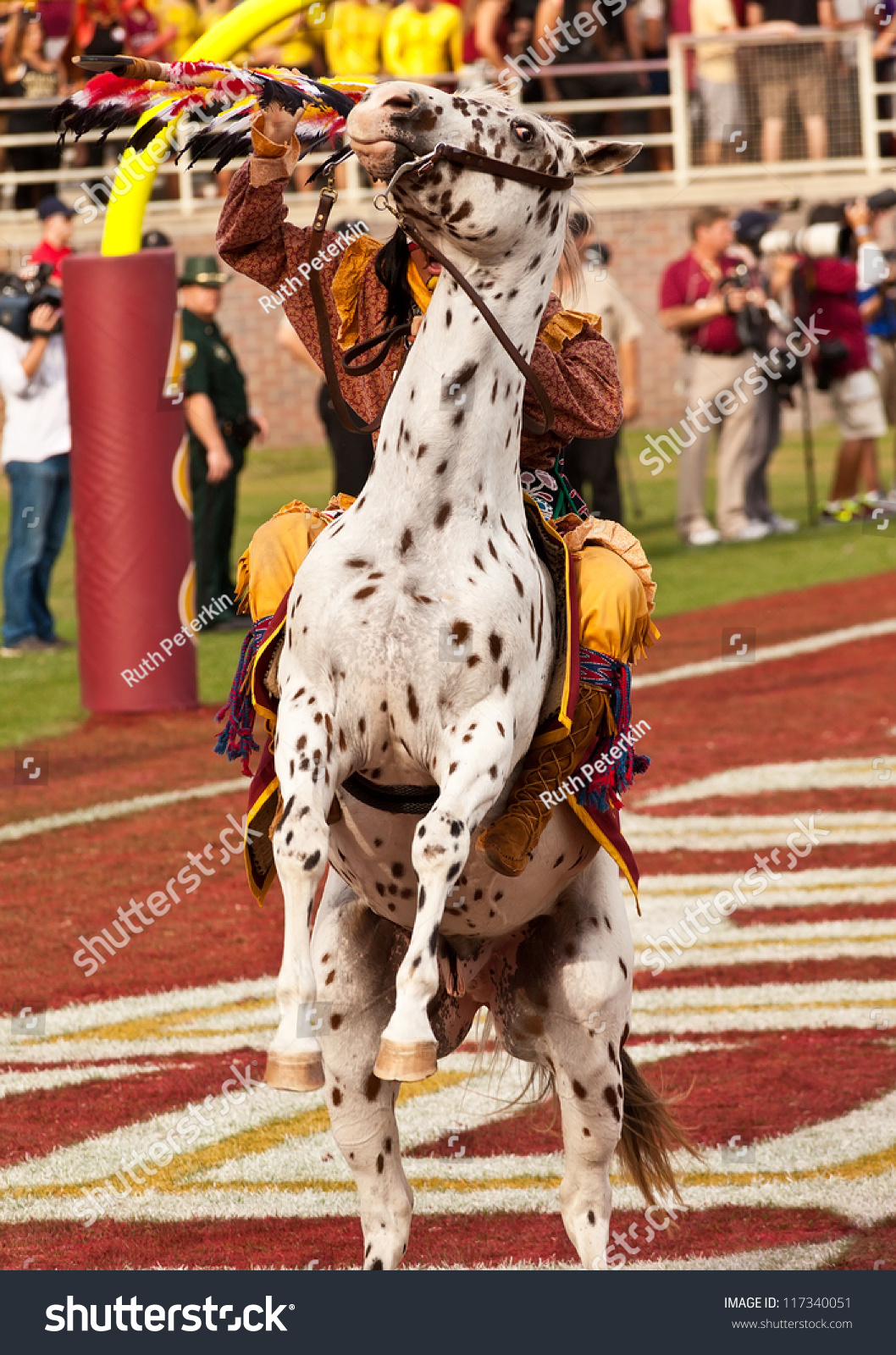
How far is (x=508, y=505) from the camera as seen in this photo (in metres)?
4.12

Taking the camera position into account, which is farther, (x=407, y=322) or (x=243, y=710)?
(x=243, y=710)

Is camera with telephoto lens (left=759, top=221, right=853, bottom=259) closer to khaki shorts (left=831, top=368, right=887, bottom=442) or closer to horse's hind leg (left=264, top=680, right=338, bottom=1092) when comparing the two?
khaki shorts (left=831, top=368, right=887, bottom=442)

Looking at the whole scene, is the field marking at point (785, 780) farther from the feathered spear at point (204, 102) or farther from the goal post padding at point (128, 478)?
the feathered spear at point (204, 102)

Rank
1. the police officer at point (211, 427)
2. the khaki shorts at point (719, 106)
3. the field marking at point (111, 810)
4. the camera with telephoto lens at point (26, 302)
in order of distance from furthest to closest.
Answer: the khaki shorts at point (719, 106), the police officer at point (211, 427), the camera with telephoto lens at point (26, 302), the field marking at point (111, 810)

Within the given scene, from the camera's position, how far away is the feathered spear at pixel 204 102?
161 inches

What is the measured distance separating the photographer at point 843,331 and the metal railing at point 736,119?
12.8 ft

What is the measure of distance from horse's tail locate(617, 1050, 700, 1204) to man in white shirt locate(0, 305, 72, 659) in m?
9.96

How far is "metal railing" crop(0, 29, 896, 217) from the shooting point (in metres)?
23.0

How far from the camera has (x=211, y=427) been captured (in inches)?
587

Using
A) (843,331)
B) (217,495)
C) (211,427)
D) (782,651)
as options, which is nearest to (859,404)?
(843,331)

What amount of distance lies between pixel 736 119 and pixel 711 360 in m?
5.46

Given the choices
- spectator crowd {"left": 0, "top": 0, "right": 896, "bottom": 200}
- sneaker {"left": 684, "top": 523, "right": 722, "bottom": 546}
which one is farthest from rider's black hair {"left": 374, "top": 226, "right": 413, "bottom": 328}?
spectator crowd {"left": 0, "top": 0, "right": 896, "bottom": 200}

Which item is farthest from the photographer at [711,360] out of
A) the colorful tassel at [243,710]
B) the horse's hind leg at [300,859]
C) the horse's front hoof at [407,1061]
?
the horse's front hoof at [407,1061]

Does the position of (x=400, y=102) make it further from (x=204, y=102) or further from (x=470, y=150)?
(x=204, y=102)
